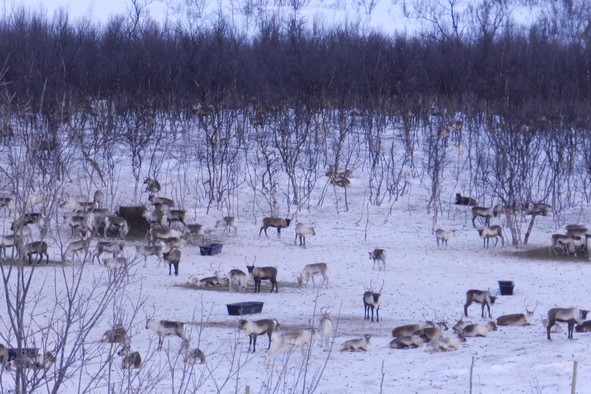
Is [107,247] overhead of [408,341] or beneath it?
overhead

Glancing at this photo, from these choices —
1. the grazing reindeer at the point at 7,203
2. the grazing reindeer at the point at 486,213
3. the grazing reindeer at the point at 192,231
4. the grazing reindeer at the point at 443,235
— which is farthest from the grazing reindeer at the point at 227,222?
the grazing reindeer at the point at 486,213

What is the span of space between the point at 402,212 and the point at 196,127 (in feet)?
44.3

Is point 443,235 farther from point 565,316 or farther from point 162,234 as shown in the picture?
point 565,316

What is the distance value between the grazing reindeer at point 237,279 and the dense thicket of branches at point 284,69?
59.4ft

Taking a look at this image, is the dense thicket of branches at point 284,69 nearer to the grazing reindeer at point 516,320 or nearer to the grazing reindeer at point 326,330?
the grazing reindeer at point 516,320

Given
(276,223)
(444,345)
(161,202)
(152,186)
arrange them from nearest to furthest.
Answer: (444,345) < (276,223) < (161,202) < (152,186)

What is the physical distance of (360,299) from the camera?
1858 centimetres

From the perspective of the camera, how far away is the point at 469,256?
23547mm

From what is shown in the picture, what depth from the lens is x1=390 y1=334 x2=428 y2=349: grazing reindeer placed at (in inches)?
546

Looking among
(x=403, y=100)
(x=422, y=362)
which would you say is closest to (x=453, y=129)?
(x=403, y=100)

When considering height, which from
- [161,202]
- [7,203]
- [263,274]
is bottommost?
[263,274]

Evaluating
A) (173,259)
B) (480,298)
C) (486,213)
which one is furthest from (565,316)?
(486,213)

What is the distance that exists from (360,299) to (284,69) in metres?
29.1

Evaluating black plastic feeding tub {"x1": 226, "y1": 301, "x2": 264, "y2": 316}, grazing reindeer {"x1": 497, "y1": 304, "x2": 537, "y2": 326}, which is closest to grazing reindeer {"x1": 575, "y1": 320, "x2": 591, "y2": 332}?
grazing reindeer {"x1": 497, "y1": 304, "x2": 537, "y2": 326}
